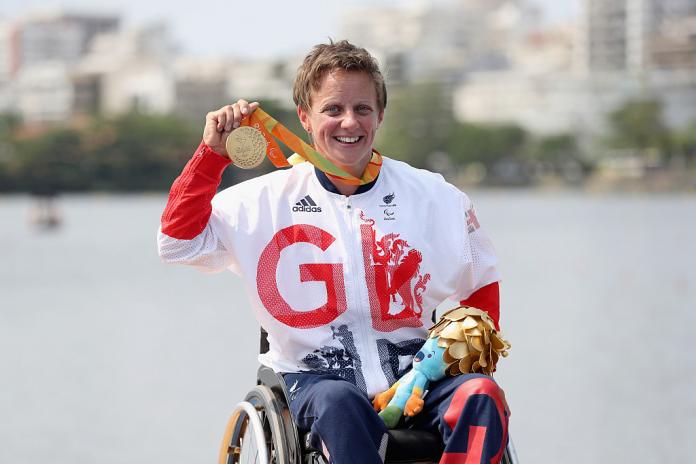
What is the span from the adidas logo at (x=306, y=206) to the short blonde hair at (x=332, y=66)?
21cm

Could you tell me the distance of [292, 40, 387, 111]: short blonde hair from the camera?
3.49 m

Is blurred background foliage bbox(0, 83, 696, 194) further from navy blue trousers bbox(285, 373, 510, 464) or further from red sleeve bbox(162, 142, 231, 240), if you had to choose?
navy blue trousers bbox(285, 373, 510, 464)

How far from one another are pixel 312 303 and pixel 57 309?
17692 millimetres

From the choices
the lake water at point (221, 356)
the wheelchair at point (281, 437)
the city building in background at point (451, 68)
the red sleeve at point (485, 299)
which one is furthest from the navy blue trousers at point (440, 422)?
the city building in background at point (451, 68)

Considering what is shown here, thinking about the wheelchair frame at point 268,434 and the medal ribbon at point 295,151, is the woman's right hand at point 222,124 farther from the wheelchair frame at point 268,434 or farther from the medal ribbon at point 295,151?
the wheelchair frame at point 268,434

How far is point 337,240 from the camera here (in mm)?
3557

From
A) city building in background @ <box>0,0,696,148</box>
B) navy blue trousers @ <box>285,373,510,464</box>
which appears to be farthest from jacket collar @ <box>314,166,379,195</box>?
city building in background @ <box>0,0,696,148</box>

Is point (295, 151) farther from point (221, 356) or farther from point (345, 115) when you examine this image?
point (221, 356)

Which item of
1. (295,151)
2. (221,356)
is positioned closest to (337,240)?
(295,151)

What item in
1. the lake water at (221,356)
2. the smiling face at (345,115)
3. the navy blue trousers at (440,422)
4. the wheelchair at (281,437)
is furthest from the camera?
the lake water at (221,356)

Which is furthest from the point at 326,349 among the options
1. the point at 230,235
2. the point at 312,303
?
the point at 230,235

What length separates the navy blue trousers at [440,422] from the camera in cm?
317

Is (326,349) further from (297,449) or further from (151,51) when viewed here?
(151,51)

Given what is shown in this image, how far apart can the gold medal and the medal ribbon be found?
0.04m
